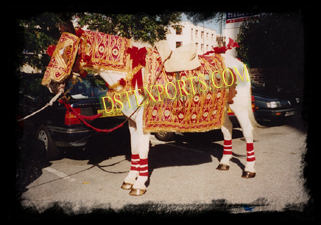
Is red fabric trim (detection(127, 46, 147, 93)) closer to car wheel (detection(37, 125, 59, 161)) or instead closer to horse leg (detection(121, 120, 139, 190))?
horse leg (detection(121, 120, 139, 190))

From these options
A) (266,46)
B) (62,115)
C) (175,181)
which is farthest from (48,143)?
(266,46)

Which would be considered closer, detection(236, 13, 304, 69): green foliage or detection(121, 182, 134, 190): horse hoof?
detection(121, 182, 134, 190): horse hoof

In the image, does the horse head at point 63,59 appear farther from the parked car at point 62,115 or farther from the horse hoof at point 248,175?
the horse hoof at point 248,175

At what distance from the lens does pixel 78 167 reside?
4711 millimetres

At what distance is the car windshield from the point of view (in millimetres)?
4891

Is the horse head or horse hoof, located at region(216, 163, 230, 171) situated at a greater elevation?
the horse head

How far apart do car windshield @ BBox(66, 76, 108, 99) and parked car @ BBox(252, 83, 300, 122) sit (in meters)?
5.54

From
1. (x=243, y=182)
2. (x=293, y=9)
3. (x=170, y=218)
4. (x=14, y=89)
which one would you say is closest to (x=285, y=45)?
(x=293, y=9)

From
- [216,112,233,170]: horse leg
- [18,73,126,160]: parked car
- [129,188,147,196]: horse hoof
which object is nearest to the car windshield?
[18,73,126,160]: parked car

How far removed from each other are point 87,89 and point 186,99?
2263 millimetres

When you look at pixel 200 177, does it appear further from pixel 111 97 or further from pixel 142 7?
pixel 142 7

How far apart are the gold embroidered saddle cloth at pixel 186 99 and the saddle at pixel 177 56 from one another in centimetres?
11

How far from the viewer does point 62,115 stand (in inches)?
181

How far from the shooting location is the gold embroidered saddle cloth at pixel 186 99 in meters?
3.56
